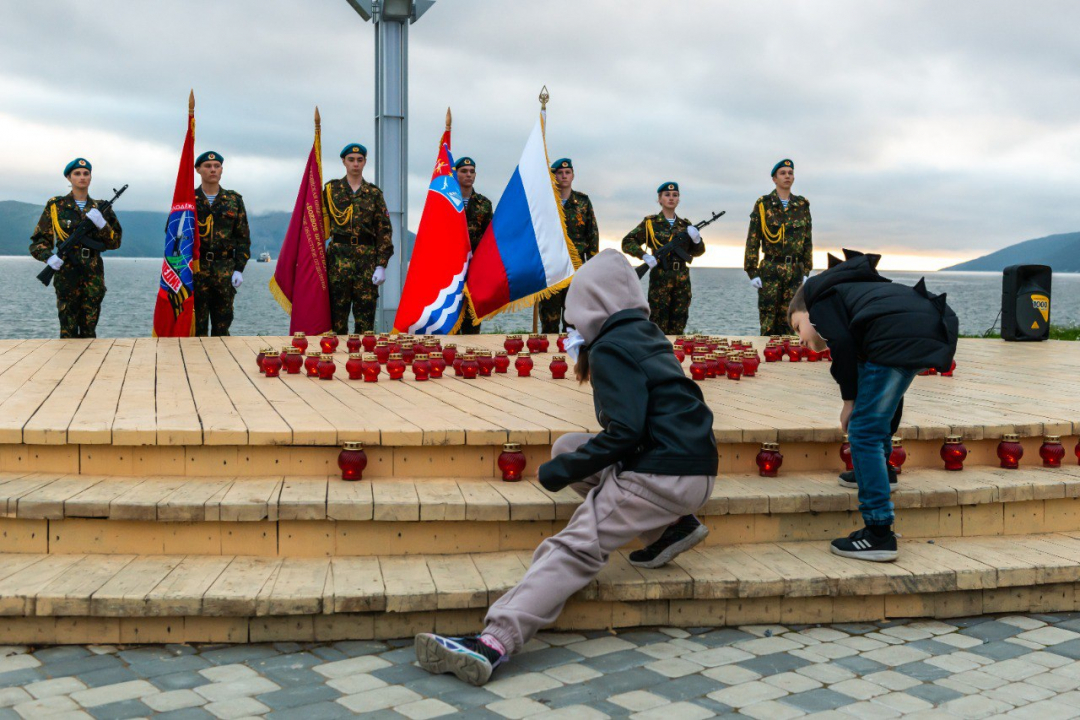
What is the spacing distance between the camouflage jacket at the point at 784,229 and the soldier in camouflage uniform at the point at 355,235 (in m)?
3.88

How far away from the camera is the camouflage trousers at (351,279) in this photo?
9203mm

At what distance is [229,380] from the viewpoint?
19.5 ft

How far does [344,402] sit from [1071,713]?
3504mm

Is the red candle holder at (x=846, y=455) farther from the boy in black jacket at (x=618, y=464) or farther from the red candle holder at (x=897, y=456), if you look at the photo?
the boy in black jacket at (x=618, y=464)

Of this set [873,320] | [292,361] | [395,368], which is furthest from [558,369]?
[873,320]

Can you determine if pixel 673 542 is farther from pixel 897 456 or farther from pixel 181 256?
pixel 181 256

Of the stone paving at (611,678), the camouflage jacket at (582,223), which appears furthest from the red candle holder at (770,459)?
the camouflage jacket at (582,223)

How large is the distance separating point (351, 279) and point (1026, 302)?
23.1 feet

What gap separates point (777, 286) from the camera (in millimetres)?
10414

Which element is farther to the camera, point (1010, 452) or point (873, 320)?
point (1010, 452)

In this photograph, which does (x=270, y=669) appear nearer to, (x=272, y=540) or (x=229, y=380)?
(x=272, y=540)

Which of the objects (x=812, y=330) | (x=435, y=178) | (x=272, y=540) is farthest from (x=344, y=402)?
(x=435, y=178)

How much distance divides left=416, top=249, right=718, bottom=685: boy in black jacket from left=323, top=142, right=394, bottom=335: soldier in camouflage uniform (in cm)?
601

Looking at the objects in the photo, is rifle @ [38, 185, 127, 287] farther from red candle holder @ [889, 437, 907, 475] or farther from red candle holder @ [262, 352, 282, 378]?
red candle holder @ [889, 437, 907, 475]
